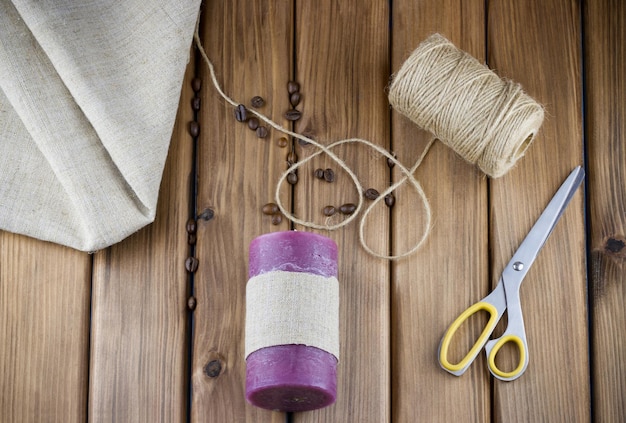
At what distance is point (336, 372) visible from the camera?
0.98 metres

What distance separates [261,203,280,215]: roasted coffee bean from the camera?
42.5 inches

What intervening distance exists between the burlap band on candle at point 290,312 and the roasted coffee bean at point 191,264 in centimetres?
13

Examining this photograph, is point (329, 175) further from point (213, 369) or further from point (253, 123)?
point (213, 369)

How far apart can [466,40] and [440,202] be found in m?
0.24

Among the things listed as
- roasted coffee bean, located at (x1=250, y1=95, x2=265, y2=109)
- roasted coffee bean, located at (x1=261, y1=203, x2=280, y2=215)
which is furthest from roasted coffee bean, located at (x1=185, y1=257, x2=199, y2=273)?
roasted coffee bean, located at (x1=250, y1=95, x2=265, y2=109)

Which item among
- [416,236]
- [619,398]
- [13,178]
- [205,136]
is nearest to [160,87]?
[205,136]

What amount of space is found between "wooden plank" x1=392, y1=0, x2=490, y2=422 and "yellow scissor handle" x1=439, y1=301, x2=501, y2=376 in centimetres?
2

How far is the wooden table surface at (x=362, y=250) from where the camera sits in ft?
3.43

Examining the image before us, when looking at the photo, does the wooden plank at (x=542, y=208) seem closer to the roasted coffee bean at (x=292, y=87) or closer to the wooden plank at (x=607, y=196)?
the wooden plank at (x=607, y=196)

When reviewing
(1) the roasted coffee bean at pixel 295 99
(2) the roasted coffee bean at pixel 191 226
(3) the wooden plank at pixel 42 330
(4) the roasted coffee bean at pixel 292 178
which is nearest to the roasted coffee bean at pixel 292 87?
(1) the roasted coffee bean at pixel 295 99

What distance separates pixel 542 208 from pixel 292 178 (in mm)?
350

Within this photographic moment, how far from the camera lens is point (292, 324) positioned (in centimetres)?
94

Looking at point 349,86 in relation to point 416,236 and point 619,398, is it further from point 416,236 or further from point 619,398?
point 619,398

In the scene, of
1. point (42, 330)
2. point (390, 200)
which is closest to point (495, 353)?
point (390, 200)
